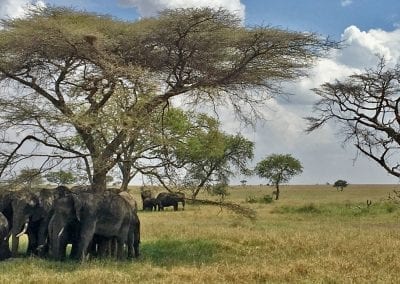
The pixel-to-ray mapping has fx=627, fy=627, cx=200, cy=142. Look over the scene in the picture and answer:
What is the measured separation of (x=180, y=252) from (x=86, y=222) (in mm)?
2941

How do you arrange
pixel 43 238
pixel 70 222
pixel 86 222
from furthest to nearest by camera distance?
pixel 43 238 < pixel 70 222 < pixel 86 222

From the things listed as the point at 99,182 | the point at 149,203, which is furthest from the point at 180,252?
the point at 149,203

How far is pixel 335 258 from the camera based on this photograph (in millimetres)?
13125

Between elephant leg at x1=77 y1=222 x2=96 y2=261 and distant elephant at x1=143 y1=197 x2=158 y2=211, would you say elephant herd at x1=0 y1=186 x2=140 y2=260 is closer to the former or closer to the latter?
elephant leg at x1=77 y1=222 x2=96 y2=261

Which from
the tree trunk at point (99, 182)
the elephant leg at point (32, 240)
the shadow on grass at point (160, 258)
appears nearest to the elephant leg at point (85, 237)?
the shadow on grass at point (160, 258)

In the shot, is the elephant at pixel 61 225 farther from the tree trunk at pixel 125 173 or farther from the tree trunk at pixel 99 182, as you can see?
the tree trunk at pixel 125 173

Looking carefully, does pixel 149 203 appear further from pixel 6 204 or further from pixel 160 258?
pixel 160 258

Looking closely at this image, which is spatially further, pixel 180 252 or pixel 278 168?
pixel 278 168

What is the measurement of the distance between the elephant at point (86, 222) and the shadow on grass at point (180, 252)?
92 centimetres

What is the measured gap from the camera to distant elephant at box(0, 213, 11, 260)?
43.5 ft

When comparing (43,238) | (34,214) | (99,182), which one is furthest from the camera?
(99,182)

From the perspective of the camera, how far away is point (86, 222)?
43.9 ft

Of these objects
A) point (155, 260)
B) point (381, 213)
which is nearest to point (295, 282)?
point (155, 260)

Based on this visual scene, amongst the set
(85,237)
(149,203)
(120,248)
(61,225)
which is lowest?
(120,248)
